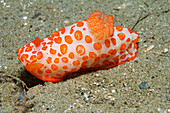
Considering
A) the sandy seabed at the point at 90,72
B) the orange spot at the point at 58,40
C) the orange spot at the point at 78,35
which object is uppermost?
the orange spot at the point at 78,35

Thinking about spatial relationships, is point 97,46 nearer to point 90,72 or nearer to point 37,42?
point 90,72

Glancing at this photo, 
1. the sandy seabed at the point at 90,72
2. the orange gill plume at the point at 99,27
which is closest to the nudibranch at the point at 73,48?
the orange gill plume at the point at 99,27

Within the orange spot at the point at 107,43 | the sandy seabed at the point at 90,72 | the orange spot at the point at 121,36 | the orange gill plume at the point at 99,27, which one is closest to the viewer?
the sandy seabed at the point at 90,72

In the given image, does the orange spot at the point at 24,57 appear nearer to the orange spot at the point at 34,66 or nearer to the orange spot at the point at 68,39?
the orange spot at the point at 34,66

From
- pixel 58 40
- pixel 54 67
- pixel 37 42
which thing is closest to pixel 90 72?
pixel 54 67

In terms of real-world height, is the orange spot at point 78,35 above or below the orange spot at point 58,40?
above

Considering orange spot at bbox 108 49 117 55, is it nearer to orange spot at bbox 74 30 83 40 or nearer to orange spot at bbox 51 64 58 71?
orange spot at bbox 74 30 83 40

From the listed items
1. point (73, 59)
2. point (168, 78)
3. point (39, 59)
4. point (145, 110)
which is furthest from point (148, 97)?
point (39, 59)

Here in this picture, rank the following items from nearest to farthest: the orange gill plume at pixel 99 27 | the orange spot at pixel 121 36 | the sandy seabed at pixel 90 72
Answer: the sandy seabed at pixel 90 72 → the orange gill plume at pixel 99 27 → the orange spot at pixel 121 36

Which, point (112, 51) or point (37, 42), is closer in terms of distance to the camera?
point (37, 42)

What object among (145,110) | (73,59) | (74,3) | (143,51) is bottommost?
(145,110)

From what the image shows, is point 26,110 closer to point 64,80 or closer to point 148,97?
point 64,80
